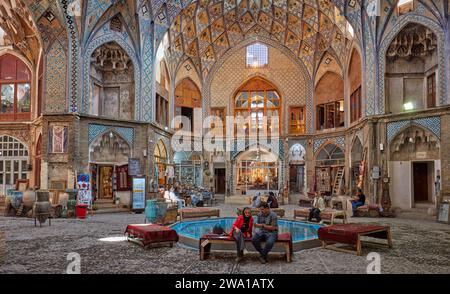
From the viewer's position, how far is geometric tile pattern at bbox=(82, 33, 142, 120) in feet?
55.4

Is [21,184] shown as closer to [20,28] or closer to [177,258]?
[20,28]

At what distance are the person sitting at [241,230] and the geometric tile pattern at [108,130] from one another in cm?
1128

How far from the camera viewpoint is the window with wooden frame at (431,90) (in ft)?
53.5

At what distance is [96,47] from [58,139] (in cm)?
440

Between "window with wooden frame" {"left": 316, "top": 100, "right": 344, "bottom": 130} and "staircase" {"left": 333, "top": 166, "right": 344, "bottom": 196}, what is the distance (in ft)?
8.77

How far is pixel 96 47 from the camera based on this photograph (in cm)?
1731

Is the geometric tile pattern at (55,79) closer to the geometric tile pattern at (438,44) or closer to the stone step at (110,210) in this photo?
the stone step at (110,210)

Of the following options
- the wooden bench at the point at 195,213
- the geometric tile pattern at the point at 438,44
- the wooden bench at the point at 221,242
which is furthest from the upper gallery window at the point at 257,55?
the wooden bench at the point at 221,242

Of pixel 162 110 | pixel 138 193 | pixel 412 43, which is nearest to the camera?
pixel 412 43

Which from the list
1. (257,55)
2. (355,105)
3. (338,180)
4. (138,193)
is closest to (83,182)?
(138,193)

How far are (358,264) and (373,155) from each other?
10875mm

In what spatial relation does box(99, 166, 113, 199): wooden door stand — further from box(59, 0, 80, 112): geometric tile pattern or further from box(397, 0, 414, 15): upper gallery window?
box(397, 0, 414, 15): upper gallery window

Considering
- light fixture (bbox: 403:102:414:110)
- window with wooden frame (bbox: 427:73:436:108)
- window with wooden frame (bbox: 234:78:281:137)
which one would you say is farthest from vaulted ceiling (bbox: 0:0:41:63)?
window with wooden frame (bbox: 427:73:436:108)
